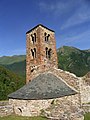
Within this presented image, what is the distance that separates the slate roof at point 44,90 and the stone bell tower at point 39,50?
2.88 m

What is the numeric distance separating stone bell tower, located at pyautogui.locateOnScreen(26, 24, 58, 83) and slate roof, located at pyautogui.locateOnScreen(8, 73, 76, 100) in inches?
113

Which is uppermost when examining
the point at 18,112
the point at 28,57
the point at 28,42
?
the point at 28,42

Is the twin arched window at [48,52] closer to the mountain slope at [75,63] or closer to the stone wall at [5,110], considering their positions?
the stone wall at [5,110]

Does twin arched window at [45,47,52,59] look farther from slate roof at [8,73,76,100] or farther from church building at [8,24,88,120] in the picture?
slate roof at [8,73,76,100]

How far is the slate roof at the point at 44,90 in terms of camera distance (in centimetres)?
1492

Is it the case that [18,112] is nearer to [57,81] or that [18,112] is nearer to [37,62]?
[57,81]

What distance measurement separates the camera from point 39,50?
2005 centimetres

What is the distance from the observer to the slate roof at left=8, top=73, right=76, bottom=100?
→ 48.9 feet

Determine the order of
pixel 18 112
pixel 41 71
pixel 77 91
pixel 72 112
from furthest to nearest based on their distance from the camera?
1. pixel 41 71
2. pixel 77 91
3. pixel 18 112
4. pixel 72 112

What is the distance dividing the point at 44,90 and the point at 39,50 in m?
5.77

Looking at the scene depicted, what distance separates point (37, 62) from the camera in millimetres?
20250

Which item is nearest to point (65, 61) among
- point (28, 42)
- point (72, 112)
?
point (28, 42)

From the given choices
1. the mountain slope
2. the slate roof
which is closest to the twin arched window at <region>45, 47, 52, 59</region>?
the slate roof

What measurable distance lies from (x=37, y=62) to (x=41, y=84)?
14.5 feet
